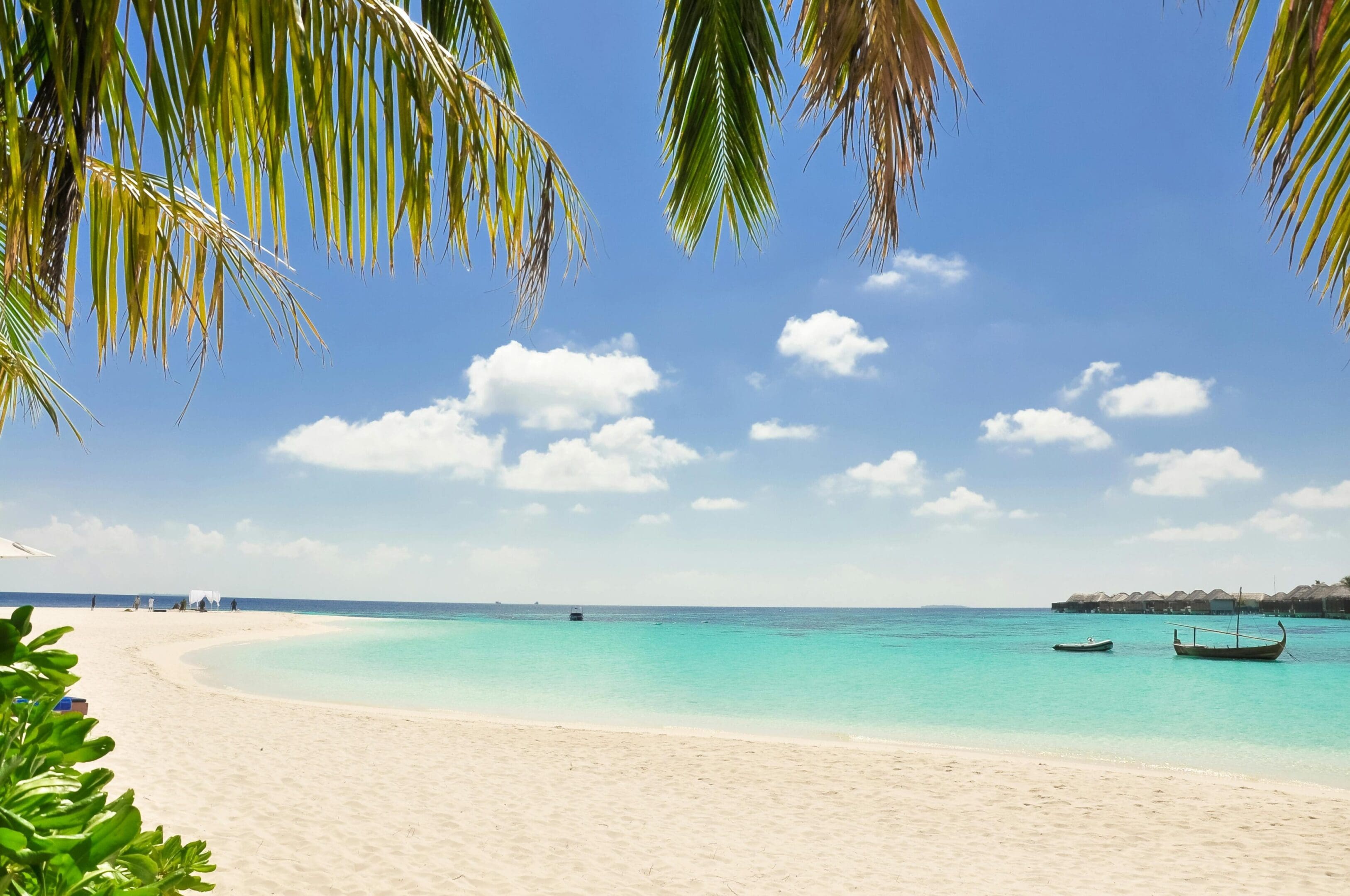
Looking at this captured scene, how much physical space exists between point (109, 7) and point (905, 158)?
1.52 metres

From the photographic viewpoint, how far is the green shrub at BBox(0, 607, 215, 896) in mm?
744

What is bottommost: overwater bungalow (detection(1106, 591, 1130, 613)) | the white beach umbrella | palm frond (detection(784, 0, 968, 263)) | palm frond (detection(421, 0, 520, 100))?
overwater bungalow (detection(1106, 591, 1130, 613))

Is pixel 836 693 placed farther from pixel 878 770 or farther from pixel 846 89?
pixel 846 89

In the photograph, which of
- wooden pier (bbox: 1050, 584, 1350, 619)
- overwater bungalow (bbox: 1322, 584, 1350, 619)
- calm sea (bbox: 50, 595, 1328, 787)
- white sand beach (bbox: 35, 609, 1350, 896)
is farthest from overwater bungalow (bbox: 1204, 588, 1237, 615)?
white sand beach (bbox: 35, 609, 1350, 896)

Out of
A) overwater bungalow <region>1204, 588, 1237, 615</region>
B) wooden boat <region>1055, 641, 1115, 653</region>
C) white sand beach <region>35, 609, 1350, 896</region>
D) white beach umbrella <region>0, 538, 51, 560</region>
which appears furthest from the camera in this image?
overwater bungalow <region>1204, 588, 1237, 615</region>

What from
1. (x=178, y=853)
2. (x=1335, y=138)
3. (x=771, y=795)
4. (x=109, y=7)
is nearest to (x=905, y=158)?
(x=1335, y=138)

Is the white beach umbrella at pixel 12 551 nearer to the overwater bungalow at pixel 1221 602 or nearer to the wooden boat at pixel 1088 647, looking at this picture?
the wooden boat at pixel 1088 647

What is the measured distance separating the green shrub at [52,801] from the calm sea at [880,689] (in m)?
13.1

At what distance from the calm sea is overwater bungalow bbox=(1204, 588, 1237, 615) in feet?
121

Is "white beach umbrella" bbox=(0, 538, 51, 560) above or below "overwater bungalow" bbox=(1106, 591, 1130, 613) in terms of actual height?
above

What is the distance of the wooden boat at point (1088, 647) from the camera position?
36.7m

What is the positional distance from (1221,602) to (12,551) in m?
96.7

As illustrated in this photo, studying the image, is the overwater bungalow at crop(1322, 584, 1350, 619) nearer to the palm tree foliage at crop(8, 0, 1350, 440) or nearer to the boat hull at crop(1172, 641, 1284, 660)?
the boat hull at crop(1172, 641, 1284, 660)

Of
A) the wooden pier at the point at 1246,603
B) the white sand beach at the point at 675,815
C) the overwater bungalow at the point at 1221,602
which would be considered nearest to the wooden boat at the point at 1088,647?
the white sand beach at the point at 675,815
